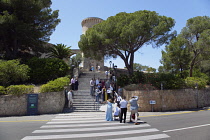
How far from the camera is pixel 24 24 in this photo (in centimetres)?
1900

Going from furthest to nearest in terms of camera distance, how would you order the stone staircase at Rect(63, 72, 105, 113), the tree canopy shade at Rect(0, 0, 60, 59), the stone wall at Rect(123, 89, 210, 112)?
the tree canopy shade at Rect(0, 0, 60, 59)
the stone wall at Rect(123, 89, 210, 112)
the stone staircase at Rect(63, 72, 105, 113)

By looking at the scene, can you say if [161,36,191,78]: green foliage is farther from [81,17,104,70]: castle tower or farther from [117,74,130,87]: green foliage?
[81,17,104,70]: castle tower

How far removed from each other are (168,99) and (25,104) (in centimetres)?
1129

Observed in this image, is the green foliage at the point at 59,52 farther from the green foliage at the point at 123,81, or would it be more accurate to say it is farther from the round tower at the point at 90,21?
the round tower at the point at 90,21

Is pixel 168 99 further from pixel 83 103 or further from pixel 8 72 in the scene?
pixel 8 72

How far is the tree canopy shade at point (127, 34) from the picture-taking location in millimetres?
17047

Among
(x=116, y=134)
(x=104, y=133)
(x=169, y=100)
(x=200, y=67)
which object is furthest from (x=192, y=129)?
(x=200, y=67)

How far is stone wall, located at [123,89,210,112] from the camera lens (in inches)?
539

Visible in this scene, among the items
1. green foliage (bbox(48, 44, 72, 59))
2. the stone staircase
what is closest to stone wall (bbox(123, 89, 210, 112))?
the stone staircase

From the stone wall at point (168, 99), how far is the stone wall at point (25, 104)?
5765 mm

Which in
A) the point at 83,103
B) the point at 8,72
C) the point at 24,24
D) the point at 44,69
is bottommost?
the point at 83,103

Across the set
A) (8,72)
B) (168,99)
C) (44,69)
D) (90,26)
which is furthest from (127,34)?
(90,26)

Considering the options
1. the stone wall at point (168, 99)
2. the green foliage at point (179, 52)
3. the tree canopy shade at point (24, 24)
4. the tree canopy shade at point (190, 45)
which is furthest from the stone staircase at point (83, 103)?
the green foliage at point (179, 52)

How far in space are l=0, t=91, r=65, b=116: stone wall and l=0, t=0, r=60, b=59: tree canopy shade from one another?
31.1 ft
